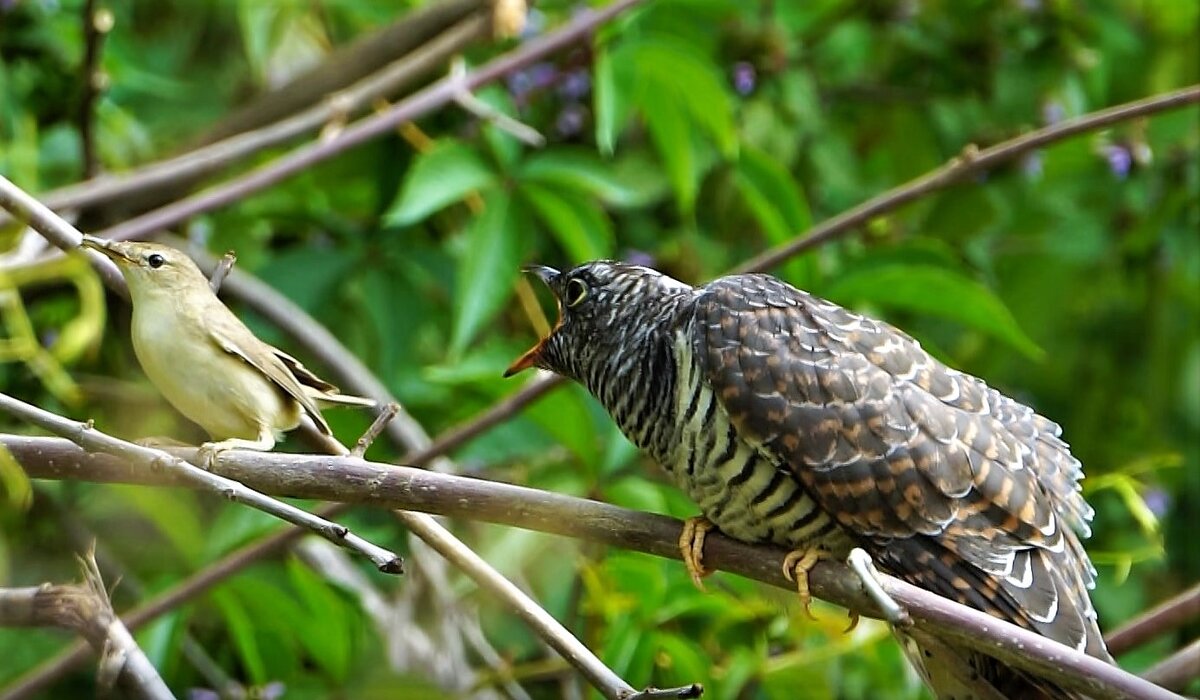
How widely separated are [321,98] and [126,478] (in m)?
1.99

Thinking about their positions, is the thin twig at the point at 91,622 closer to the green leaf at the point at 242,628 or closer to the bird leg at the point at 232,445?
the bird leg at the point at 232,445

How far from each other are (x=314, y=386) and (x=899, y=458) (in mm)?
835

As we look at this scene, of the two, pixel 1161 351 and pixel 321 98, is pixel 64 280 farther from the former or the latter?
pixel 1161 351

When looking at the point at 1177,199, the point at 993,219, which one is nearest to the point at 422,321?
the point at 993,219

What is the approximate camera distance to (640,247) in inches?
151

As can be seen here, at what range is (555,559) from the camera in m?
3.22

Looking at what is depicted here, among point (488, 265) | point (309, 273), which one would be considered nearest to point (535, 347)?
point (488, 265)

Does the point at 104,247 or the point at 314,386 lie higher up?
the point at 104,247

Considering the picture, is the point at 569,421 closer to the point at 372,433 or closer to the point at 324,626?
the point at 324,626

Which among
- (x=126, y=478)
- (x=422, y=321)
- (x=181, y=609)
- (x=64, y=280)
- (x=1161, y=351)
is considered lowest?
(x=1161, y=351)

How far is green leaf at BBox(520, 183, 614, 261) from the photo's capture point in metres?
3.12

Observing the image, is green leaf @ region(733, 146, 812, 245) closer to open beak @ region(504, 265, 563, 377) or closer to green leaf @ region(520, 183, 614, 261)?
green leaf @ region(520, 183, 614, 261)

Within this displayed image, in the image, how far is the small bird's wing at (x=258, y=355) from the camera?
205 centimetres

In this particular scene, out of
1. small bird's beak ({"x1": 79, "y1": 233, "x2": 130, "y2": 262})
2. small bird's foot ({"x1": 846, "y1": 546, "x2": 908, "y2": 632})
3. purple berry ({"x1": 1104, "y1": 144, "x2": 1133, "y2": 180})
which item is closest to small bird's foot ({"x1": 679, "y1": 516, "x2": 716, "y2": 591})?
small bird's foot ({"x1": 846, "y1": 546, "x2": 908, "y2": 632})
